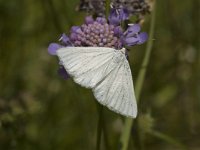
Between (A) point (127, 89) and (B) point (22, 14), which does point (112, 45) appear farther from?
(B) point (22, 14)

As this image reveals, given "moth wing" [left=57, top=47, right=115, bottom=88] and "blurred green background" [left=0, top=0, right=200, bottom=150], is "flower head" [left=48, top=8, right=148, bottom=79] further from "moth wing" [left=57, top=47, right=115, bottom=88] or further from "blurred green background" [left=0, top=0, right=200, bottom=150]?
"blurred green background" [left=0, top=0, right=200, bottom=150]

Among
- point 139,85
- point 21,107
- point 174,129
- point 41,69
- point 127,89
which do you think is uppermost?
point 127,89

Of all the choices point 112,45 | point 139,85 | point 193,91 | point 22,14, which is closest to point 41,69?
point 22,14

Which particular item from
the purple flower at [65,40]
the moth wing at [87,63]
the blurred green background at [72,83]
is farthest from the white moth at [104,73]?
the blurred green background at [72,83]

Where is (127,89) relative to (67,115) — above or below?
above

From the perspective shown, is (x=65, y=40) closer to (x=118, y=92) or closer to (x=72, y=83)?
(x=118, y=92)

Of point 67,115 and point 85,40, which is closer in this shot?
point 85,40

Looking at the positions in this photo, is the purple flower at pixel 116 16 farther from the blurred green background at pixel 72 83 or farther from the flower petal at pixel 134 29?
the blurred green background at pixel 72 83
